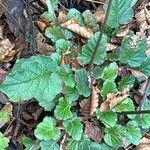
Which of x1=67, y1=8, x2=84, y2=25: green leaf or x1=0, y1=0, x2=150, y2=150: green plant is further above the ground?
x1=67, y1=8, x2=84, y2=25: green leaf

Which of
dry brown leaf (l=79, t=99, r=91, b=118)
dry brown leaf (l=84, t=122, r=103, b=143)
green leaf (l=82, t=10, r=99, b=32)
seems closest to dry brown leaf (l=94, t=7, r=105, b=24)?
green leaf (l=82, t=10, r=99, b=32)

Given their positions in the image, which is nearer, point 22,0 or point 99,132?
point 99,132

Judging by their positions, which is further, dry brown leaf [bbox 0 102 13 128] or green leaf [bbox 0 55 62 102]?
dry brown leaf [bbox 0 102 13 128]

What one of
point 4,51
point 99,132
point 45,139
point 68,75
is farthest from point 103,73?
point 4,51

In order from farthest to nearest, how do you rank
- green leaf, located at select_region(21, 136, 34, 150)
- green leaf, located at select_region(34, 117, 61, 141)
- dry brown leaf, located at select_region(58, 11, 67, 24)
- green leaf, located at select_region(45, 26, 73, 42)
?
dry brown leaf, located at select_region(58, 11, 67, 24) → green leaf, located at select_region(45, 26, 73, 42) → green leaf, located at select_region(21, 136, 34, 150) → green leaf, located at select_region(34, 117, 61, 141)

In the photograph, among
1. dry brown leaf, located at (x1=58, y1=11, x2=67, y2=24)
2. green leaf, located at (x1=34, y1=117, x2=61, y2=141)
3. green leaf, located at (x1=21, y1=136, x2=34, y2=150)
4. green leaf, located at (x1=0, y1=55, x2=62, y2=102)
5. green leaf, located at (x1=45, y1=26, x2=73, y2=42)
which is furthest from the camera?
dry brown leaf, located at (x1=58, y1=11, x2=67, y2=24)

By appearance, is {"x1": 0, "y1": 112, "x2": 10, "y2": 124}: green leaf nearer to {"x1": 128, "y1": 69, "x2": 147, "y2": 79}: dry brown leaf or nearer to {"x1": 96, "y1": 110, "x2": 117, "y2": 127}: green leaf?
{"x1": 96, "y1": 110, "x2": 117, "y2": 127}: green leaf

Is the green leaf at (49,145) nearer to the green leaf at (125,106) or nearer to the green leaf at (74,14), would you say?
the green leaf at (125,106)

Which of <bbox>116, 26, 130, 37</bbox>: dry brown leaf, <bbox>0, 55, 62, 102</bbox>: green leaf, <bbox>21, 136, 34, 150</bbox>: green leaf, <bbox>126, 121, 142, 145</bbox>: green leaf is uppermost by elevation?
<bbox>0, 55, 62, 102</bbox>: green leaf

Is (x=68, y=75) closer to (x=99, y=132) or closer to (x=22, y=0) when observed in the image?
(x=99, y=132)
